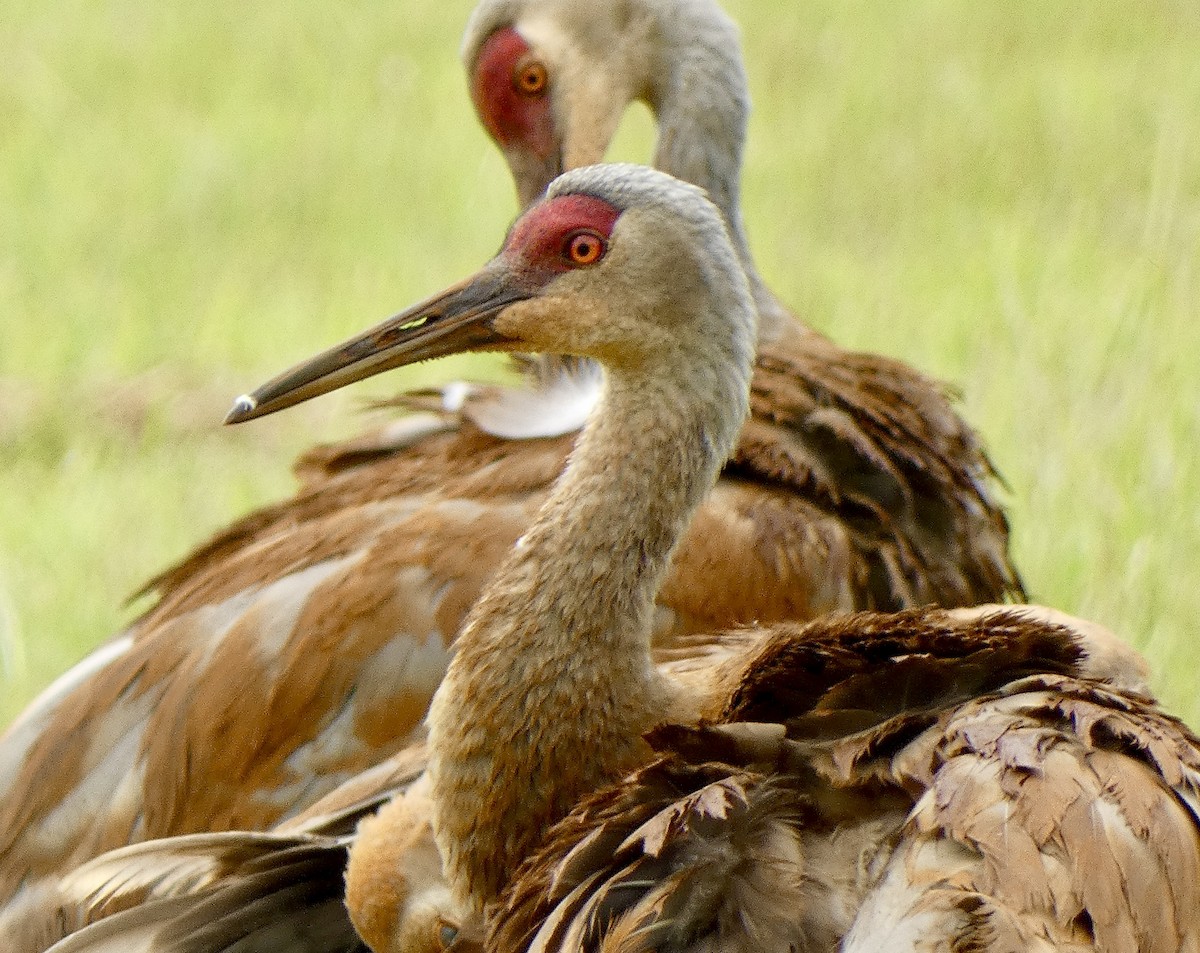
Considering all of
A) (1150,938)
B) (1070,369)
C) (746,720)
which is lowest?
(1150,938)

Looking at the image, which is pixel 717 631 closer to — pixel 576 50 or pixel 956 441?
pixel 956 441

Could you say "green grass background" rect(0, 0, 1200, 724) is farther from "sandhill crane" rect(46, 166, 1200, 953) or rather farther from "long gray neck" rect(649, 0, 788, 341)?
"sandhill crane" rect(46, 166, 1200, 953)

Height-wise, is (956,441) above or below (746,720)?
above

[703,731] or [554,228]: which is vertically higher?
[554,228]

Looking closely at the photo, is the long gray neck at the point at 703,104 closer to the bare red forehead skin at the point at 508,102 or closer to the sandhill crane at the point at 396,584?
the bare red forehead skin at the point at 508,102

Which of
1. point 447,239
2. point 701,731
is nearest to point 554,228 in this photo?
→ point 701,731

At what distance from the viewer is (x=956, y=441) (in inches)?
128

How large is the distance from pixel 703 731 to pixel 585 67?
1.92 meters

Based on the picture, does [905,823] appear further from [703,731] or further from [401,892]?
[401,892]

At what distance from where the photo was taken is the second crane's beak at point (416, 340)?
238cm

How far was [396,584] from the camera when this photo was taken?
2.88m

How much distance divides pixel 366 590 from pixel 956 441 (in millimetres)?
1003

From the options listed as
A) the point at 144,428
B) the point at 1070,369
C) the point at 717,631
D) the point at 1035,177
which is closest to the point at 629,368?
the point at 717,631

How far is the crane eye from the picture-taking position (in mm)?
3645
